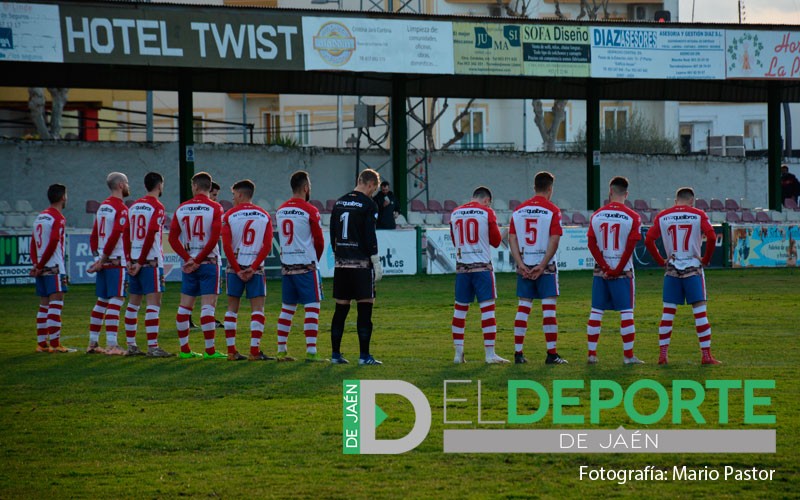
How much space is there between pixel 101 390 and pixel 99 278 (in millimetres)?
3486

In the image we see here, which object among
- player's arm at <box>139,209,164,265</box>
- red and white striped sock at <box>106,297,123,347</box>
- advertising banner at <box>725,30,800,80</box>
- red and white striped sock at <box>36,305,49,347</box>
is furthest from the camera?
advertising banner at <box>725,30,800,80</box>

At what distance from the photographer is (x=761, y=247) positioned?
33406 mm

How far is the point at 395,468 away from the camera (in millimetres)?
8359

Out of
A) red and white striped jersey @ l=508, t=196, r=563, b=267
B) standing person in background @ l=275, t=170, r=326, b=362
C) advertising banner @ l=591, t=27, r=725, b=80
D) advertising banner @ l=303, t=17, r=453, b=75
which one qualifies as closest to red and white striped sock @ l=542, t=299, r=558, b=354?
red and white striped jersey @ l=508, t=196, r=563, b=267

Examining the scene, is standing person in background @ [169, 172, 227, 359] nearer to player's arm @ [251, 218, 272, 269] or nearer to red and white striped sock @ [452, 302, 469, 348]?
player's arm @ [251, 218, 272, 269]

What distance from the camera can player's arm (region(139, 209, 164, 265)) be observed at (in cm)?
1454

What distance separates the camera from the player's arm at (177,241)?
14.0 m

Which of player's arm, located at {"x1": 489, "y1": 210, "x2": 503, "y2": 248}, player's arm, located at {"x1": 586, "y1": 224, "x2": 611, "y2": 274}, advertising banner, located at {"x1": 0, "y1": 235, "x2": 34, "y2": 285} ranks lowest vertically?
advertising banner, located at {"x1": 0, "y1": 235, "x2": 34, "y2": 285}

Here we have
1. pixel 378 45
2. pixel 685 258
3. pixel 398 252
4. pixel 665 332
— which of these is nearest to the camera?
pixel 665 332

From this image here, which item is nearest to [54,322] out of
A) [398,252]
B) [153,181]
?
[153,181]

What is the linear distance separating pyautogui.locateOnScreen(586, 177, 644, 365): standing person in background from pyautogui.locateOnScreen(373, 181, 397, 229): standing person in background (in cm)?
1541

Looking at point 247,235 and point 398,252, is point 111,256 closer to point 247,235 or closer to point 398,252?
point 247,235

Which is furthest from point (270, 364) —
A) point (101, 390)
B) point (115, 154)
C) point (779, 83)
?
point (779, 83)

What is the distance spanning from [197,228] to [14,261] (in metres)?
15.6
